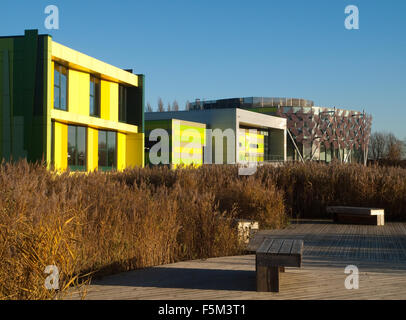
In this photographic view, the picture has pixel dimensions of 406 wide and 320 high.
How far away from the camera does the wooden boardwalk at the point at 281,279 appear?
464 cm

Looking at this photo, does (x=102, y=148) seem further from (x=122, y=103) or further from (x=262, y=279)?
(x=262, y=279)

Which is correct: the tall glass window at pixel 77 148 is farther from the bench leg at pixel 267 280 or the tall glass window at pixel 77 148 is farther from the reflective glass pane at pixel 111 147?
the bench leg at pixel 267 280

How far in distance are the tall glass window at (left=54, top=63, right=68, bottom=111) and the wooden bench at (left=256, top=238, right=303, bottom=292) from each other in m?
20.3

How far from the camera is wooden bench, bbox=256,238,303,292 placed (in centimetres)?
456

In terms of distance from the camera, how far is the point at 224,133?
44562 millimetres

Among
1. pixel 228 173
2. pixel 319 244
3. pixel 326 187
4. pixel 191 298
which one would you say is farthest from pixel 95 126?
pixel 191 298

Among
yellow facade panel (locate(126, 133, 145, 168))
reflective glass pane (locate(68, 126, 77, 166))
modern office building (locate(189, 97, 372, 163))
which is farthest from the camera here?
modern office building (locate(189, 97, 372, 163))

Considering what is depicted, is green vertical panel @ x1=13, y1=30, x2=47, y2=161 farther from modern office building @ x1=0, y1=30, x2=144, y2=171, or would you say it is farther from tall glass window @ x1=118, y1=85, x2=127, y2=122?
tall glass window @ x1=118, y1=85, x2=127, y2=122

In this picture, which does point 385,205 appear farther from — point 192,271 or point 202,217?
point 192,271

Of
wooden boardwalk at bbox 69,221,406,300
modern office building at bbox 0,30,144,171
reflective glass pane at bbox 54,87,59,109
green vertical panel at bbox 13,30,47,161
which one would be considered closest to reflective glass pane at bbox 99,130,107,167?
modern office building at bbox 0,30,144,171

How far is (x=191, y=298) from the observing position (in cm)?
452

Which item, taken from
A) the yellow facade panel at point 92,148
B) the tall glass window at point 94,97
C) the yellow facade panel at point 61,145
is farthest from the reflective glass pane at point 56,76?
the yellow facade panel at point 92,148

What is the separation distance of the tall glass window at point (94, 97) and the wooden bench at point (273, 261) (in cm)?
2363

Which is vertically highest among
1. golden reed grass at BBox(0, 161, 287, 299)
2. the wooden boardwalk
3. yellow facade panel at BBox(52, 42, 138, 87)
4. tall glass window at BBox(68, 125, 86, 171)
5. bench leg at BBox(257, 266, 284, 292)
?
yellow facade panel at BBox(52, 42, 138, 87)
